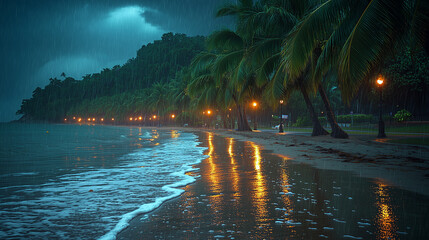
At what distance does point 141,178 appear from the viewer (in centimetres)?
768

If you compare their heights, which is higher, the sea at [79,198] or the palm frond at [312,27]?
the palm frond at [312,27]

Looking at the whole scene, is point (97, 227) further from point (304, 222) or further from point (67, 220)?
point (304, 222)

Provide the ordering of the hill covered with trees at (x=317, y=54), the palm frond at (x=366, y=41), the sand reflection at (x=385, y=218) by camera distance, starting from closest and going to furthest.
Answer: the sand reflection at (x=385, y=218) → the palm frond at (x=366, y=41) → the hill covered with trees at (x=317, y=54)

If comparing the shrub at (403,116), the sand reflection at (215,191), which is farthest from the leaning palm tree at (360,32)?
the shrub at (403,116)

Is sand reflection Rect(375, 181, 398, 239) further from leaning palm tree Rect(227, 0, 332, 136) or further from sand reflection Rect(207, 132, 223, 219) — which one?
leaning palm tree Rect(227, 0, 332, 136)

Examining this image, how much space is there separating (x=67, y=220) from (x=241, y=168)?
5.77 m

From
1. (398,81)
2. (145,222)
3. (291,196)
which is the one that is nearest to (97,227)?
(145,222)

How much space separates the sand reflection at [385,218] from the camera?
3.55 m

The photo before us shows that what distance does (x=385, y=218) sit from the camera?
416 cm

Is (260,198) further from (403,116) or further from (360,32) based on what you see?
(403,116)

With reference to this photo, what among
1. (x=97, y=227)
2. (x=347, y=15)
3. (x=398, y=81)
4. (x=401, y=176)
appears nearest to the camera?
(x=97, y=227)

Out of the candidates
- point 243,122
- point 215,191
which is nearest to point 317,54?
point 215,191

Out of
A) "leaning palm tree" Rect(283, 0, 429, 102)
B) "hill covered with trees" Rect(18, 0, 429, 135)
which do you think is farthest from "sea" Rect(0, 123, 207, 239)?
"hill covered with trees" Rect(18, 0, 429, 135)

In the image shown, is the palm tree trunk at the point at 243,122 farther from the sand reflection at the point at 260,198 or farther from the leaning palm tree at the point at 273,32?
the sand reflection at the point at 260,198
